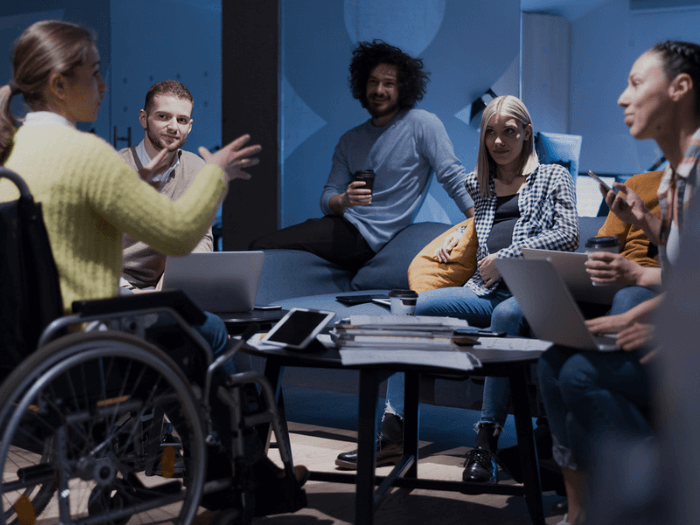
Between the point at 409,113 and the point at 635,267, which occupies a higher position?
the point at 409,113

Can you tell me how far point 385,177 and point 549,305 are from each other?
2.14 metres

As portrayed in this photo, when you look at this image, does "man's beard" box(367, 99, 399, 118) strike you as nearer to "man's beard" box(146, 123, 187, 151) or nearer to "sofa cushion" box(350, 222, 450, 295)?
"sofa cushion" box(350, 222, 450, 295)

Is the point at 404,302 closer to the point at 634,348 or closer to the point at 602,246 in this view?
the point at 602,246

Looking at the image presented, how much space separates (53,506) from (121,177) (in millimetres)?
940

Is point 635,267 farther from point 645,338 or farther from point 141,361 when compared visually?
point 141,361

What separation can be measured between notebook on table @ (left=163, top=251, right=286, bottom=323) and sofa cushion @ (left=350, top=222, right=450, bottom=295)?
1.04 metres

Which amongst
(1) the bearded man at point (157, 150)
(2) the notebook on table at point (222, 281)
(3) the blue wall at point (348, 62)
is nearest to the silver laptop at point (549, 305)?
(2) the notebook on table at point (222, 281)

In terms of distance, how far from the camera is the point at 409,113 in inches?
145

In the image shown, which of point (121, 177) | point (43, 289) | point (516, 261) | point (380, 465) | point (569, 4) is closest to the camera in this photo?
point (43, 289)

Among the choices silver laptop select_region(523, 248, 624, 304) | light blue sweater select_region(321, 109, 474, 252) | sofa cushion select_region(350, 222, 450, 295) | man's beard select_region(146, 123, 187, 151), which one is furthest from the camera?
light blue sweater select_region(321, 109, 474, 252)

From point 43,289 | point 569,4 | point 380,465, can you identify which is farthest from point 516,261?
point 569,4

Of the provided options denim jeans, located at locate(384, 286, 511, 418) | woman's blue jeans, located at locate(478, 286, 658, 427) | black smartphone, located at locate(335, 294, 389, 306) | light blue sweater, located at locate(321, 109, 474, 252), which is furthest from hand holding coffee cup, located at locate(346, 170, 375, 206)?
woman's blue jeans, located at locate(478, 286, 658, 427)

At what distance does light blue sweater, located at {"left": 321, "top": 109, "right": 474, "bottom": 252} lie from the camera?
3520 mm

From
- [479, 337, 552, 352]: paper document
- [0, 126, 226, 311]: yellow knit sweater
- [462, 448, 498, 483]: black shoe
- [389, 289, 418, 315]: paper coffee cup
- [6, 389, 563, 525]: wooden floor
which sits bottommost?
[6, 389, 563, 525]: wooden floor
